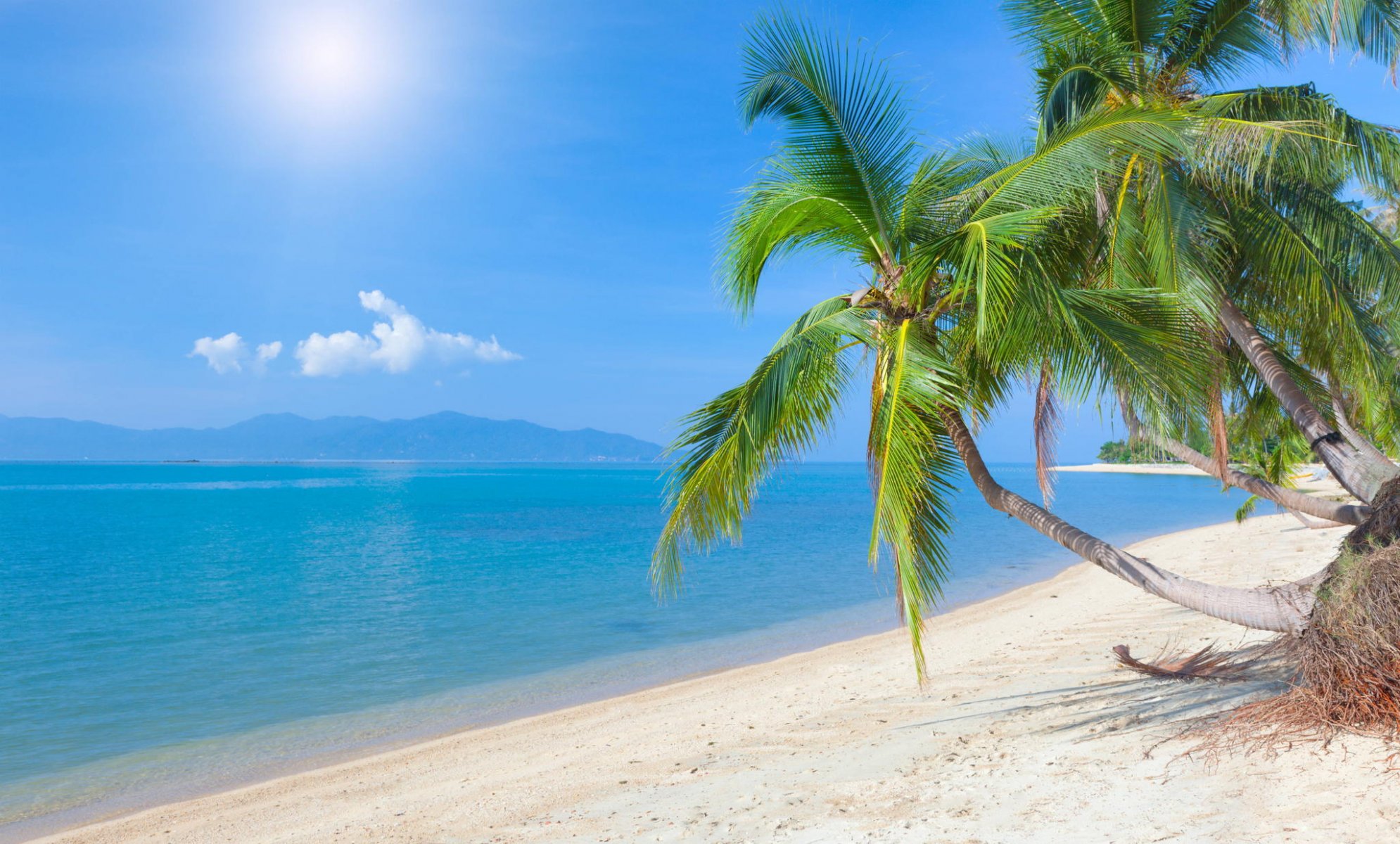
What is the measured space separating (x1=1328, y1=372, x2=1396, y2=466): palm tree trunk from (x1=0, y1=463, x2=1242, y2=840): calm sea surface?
4498 mm

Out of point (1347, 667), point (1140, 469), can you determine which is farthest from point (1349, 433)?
point (1140, 469)

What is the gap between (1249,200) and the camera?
6.40 meters

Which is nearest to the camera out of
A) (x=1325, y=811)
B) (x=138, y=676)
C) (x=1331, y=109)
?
(x=1325, y=811)

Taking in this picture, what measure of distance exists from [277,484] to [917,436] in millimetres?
109000

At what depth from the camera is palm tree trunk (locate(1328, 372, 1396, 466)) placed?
6113 millimetres

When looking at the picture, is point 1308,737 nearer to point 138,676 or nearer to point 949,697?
point 949,697

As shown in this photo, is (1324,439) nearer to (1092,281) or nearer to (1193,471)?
(1092,281)

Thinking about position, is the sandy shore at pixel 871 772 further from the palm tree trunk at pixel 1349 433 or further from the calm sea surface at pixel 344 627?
the palm tree trunk at pixel 1349 433

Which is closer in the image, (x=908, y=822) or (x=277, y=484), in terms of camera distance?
(x=908, y=822)

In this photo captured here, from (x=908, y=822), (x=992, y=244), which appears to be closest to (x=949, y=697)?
(x=908, y=822)

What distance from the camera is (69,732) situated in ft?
32.5

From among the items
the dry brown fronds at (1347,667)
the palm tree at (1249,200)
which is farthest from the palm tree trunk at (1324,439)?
the dry brown fronds at (1347,667)

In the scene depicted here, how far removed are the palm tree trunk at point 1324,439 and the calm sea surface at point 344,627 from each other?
12.2 feet

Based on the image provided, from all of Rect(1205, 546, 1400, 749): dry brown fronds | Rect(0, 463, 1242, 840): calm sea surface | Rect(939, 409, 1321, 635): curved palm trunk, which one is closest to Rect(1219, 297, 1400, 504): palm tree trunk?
Rect(939, 409, 1321, 635): curved palm trunk
